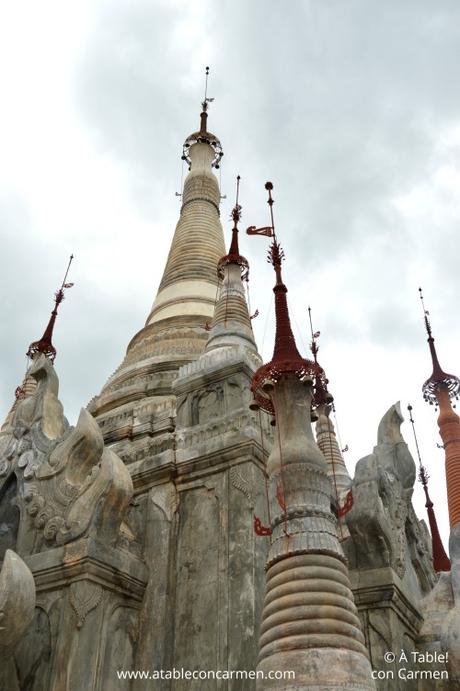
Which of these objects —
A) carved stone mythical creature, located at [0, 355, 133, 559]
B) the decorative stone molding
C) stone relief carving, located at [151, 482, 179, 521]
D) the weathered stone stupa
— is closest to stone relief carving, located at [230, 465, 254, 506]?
the weathered stone stupa

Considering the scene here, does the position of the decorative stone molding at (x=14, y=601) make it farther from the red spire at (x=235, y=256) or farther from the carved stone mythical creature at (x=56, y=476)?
the red spire at (x=235, y=256)

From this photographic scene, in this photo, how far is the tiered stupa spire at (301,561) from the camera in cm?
511

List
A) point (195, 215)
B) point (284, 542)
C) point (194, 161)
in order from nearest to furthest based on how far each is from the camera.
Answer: point (284, 542)
point (195, 215)
point (194, 161)

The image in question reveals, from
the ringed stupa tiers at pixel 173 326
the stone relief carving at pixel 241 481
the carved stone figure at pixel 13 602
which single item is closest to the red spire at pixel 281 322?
the stone relief carving at pixel 241 481

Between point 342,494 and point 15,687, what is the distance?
862 centimetres

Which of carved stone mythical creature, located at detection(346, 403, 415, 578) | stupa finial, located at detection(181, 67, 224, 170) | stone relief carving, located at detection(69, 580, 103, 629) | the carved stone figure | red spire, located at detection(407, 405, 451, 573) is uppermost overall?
stupa finial, located at detection(181, 67, 224, 170)

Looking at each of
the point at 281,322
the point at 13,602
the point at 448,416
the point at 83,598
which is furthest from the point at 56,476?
the point at 448,416

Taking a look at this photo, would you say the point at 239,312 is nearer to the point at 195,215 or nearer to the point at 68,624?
the point at 68,624

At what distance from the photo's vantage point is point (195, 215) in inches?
784

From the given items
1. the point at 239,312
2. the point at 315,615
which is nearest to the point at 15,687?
the point at 315,615

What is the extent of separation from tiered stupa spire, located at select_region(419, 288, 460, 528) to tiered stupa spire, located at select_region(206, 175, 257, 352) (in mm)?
7612

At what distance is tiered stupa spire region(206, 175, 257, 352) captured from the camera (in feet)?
38.4

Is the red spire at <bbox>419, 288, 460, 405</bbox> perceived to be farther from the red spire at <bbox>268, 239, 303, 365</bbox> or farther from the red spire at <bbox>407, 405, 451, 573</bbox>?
the red spire at <bbox>268, 239, 303, 365</bbox>

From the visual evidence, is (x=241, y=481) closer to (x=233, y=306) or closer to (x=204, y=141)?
(x=233, y=306)
